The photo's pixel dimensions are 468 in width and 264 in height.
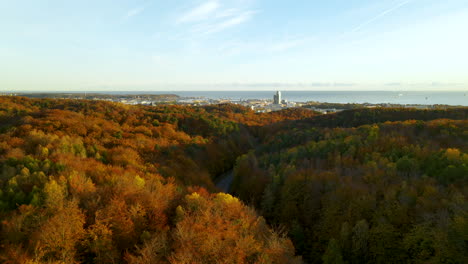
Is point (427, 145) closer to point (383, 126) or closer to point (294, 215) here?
point (383, 126)

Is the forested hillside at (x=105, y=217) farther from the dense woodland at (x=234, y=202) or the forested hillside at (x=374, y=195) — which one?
the forested hillside at (x=374, y=195)

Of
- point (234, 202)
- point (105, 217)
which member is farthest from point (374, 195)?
point (105, 217)

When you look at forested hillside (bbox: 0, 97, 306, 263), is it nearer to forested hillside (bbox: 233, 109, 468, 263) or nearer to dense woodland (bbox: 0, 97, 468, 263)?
dense woodland (bbox: 0, 97, 468, 263)

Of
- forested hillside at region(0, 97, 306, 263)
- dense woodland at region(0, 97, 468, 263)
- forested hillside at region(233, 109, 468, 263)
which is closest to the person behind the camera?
forested hillside at region(0, 97, 306, 263)

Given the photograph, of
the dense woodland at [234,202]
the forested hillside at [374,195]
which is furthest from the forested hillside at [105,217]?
the forested hillside at [374,195]

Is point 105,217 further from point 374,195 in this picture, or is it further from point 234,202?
point 374,195

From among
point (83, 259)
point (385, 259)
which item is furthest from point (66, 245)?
point (385, 259)

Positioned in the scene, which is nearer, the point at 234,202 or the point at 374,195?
the point at 234,202

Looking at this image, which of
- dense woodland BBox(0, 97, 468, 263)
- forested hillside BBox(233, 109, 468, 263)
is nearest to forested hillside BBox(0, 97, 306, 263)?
dense woodland BBox(0, 97, 468, 263)
